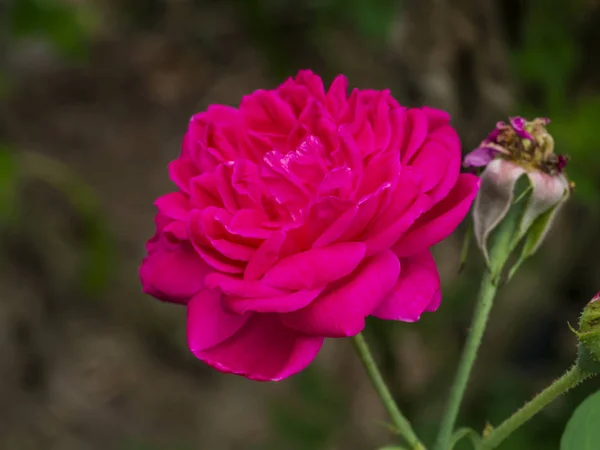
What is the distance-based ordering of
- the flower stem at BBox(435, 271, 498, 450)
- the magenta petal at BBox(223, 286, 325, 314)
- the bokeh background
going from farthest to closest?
the bokeh background < the flower stem at BBox(435, 271, 498, 450) < the magenta petal at BBox(223, 286, 325, 314)

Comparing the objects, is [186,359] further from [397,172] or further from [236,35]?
[397,172]

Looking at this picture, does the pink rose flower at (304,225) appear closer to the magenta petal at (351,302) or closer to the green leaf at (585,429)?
the magenta petal at (351,302)

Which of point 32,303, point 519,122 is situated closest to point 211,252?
point 519,122

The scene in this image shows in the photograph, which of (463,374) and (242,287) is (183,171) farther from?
(463,374)

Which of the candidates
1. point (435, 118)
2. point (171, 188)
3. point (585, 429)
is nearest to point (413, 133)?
point (435, 118)

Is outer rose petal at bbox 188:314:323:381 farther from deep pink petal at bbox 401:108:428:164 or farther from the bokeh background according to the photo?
the bokeh background

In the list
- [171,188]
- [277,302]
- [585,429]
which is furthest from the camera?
[171,188]

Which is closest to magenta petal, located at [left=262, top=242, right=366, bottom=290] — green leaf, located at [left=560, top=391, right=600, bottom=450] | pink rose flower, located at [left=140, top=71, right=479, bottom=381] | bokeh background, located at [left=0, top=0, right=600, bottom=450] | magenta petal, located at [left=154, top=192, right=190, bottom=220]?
pink rose flower, located at [left=140, top=71, right=479, bottom=381]
